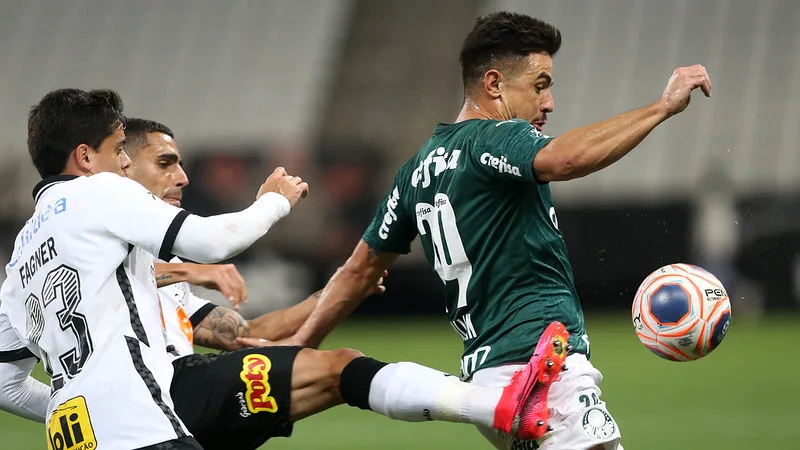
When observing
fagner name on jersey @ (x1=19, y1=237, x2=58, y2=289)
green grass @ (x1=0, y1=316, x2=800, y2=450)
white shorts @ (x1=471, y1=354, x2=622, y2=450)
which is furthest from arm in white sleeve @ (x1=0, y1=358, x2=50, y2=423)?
green grass @ (x1=0, y1=316, x2=800, y2=450)

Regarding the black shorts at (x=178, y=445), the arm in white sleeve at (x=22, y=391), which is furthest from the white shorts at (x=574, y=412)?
the arm in white sleeve at (x=22, y=391)

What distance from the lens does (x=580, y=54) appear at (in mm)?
21281

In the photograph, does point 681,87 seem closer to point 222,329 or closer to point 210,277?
point 210,277

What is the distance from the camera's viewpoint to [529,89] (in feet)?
16.2

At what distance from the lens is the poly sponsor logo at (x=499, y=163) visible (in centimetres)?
433

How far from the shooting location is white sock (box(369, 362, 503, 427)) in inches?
178

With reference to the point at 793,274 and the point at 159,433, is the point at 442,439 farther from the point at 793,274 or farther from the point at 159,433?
the point at 793,274

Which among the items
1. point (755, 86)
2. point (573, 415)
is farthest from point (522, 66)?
point (755, 86)

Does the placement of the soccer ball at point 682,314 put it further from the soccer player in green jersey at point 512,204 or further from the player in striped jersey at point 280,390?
the player in striped jersey at point 280,390

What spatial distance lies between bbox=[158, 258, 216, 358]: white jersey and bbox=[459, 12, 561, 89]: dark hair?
1886 mm

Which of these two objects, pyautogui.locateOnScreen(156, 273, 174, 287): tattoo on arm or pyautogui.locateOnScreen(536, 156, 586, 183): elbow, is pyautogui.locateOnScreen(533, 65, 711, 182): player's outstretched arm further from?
pyautogui.locateOnScreen(156, 273, 174, 287): tattoo on arm

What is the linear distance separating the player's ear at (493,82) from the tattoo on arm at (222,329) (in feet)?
6.60

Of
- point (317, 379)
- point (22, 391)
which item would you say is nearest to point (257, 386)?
point (317, 379)

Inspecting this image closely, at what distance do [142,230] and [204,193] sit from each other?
12.2 m
